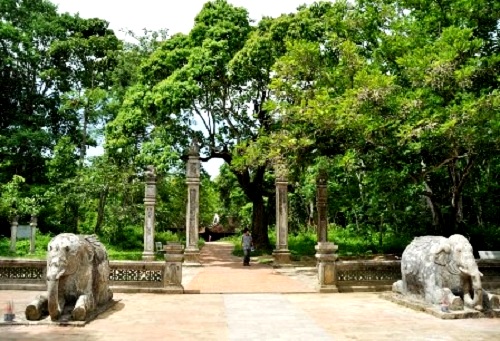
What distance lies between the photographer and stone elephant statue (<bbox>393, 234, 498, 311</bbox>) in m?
9.03

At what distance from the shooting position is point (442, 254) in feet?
31.3

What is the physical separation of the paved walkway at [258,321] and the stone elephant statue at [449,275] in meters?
0.48

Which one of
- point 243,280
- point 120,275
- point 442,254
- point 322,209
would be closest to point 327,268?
point 243,280

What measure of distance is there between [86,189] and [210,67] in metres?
10.4

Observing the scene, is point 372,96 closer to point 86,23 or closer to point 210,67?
point 210,67

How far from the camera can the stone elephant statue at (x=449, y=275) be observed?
9.03 metres

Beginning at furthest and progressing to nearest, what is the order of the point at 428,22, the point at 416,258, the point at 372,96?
the point at 428,22 < the point at 372,96 < the point at 416,258

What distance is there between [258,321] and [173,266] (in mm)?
4275

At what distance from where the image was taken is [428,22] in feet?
46.6

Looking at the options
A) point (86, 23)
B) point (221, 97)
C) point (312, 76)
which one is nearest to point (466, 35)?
point (312, 76)

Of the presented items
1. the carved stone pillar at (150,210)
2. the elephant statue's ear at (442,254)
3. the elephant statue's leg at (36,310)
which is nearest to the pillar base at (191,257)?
the carved stone pillar at (150,210)

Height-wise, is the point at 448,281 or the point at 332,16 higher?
the point at 332,16

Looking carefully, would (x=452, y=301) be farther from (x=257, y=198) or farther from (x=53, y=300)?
(x=257, y=198)

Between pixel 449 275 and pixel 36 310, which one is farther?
pixel 449 275
